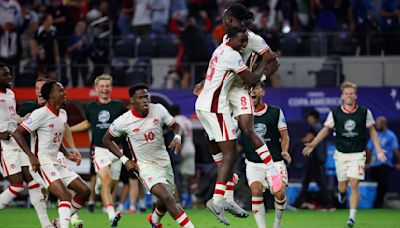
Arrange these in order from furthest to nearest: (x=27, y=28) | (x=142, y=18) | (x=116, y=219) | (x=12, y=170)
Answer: (x=142, y=18) → (x=27, y=28) → (x=116, y=219) → (x=12, y=170)

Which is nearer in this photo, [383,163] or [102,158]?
[102,158]

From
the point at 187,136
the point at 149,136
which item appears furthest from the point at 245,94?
the point at 187,136

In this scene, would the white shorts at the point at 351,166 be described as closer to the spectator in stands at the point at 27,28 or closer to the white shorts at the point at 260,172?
the white shorts at the point at 260,172

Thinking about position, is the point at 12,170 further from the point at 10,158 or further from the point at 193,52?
the point at 193,52

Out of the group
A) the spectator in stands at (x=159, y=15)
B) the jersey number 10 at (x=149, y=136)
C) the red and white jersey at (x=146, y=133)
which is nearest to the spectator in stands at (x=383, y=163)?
the spectator in stands at (x=159, y=15)

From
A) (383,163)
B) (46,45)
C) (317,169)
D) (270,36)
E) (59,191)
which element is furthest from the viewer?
(46,45)

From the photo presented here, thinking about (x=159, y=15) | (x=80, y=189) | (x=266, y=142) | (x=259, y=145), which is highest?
(x=159, y=15)

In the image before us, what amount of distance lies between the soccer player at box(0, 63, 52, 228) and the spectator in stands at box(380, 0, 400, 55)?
13.4m

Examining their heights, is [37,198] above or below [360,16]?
below

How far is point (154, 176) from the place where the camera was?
15.9 m

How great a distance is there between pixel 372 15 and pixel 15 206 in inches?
436

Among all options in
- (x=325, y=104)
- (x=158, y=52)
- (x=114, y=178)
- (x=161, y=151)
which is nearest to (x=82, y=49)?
(x=158, y=52)

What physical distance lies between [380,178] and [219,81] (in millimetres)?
12350

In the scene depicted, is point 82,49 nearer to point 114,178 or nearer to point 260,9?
point 260,9
